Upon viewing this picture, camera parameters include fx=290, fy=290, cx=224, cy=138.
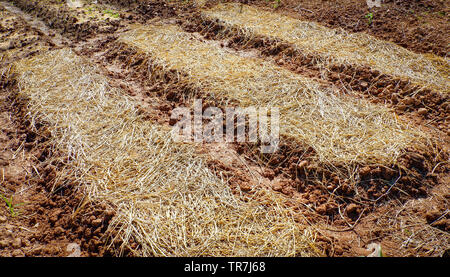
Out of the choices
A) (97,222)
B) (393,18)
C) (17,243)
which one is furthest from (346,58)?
(17,243)

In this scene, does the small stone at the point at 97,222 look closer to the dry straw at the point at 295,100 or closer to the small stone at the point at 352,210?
the dry straw at the point at 295,100

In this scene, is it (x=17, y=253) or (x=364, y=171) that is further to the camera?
(x=364, y=171)

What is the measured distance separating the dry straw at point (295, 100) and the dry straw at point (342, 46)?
2.30ft

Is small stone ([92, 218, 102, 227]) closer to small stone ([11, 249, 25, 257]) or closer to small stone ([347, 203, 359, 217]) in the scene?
small stone ([11, 249, 25, 257])

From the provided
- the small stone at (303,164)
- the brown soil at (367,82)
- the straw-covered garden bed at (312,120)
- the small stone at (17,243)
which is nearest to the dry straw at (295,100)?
the straw-covered garden bed at (312,120)

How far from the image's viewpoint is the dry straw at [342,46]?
3.87 m

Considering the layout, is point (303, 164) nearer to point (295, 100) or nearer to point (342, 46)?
point (295, 100)

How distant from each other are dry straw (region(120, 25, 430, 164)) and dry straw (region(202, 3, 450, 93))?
70 cm

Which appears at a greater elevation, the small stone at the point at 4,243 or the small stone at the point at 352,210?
the small stone at the point at 352,210

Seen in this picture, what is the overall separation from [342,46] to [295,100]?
1721 millimetres

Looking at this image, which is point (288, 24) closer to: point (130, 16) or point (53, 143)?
point (130, 16)

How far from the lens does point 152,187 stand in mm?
2598

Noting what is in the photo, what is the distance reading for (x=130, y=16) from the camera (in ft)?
20.3
